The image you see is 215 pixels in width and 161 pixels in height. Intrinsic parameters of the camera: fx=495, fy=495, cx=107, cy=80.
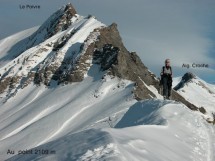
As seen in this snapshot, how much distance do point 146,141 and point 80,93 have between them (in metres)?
117

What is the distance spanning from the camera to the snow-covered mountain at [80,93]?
27.6 meters

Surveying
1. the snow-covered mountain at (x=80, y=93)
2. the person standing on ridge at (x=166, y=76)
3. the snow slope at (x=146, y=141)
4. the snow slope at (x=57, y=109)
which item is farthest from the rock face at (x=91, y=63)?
the snow slope at (x=146, y=141)

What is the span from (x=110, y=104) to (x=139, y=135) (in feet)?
332

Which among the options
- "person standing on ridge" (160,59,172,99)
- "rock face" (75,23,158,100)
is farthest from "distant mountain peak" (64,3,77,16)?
"person standing on ridge" (160,59,172,99)

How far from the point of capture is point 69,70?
488 ft

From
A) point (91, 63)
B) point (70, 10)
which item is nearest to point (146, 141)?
point (91, 63)

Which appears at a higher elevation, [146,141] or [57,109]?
[57,109]

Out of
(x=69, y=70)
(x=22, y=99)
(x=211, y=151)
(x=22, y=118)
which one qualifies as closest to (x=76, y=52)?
(x=69, y=70)

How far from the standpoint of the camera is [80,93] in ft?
443

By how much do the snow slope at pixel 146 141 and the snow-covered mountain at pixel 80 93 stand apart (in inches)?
4.6

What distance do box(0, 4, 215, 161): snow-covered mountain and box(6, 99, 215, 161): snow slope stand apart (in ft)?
0.38

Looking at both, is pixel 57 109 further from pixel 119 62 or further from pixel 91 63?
pixel 91 63

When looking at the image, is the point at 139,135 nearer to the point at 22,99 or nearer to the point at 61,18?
the point at 22,99

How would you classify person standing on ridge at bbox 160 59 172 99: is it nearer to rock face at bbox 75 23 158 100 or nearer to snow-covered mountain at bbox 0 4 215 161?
snow-covered mountain at bbox 0 4 215 161
